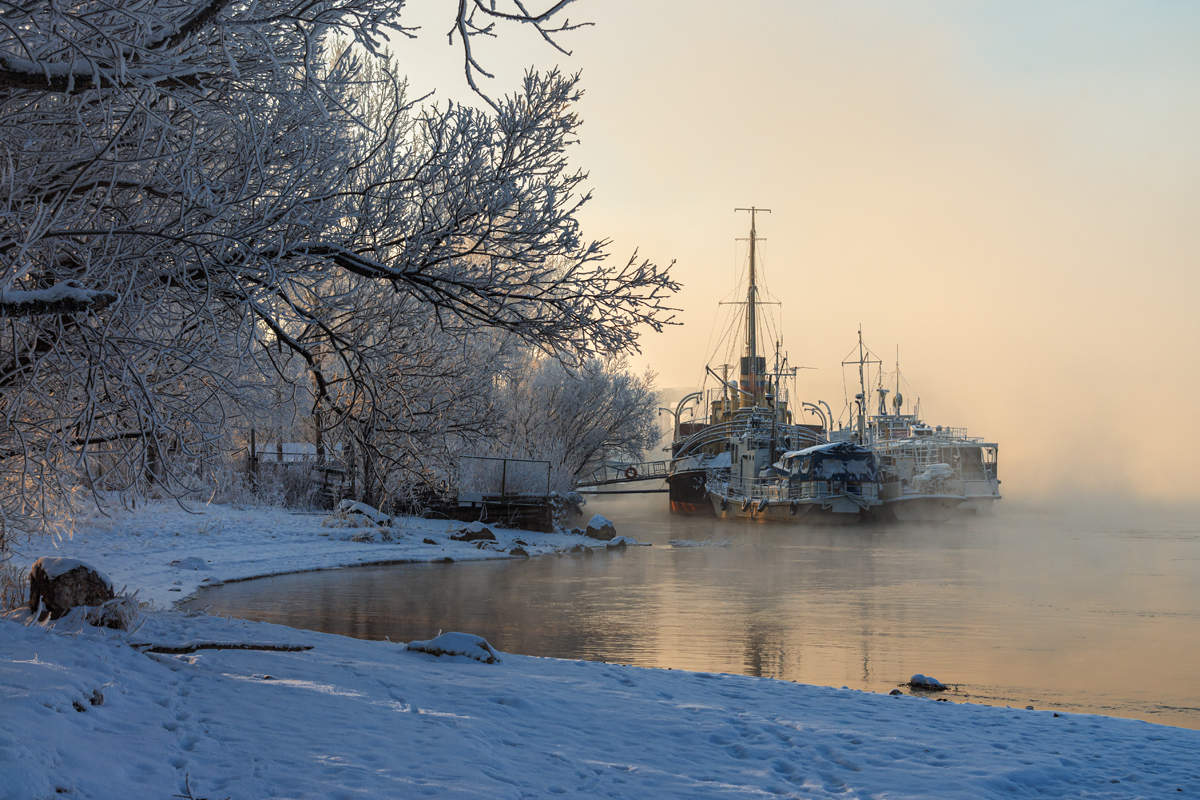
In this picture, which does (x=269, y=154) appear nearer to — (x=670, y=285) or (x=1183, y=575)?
(x=670, y=285)

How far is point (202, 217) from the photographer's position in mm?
7090

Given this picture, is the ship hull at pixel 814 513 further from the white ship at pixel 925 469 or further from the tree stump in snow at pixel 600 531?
the tree stump in snow at pixel 600 531

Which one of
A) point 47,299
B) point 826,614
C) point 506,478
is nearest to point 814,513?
point 506,478

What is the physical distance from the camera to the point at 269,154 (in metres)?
8.02

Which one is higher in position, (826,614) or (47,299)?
(47,299)

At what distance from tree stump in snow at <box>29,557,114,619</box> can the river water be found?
16.7 ft

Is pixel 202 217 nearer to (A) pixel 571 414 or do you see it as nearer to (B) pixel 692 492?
(A) pixel 571 414

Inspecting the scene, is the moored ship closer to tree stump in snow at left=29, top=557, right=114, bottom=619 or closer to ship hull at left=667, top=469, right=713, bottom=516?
ship hull at left=667, top=469, right=713, bottom=516

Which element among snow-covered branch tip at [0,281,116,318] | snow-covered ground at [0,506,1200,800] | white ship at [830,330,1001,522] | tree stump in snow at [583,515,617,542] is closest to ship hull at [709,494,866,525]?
white ship at [830,330,1001,522]

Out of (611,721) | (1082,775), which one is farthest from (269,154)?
(1082,775)

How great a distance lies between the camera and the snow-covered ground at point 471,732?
5.89m

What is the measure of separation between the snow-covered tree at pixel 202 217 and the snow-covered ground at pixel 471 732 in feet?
5.28

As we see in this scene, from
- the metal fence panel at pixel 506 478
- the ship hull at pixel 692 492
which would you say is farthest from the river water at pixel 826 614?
the ship hull at pixel 692 492

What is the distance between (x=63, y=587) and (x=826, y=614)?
13567mm
